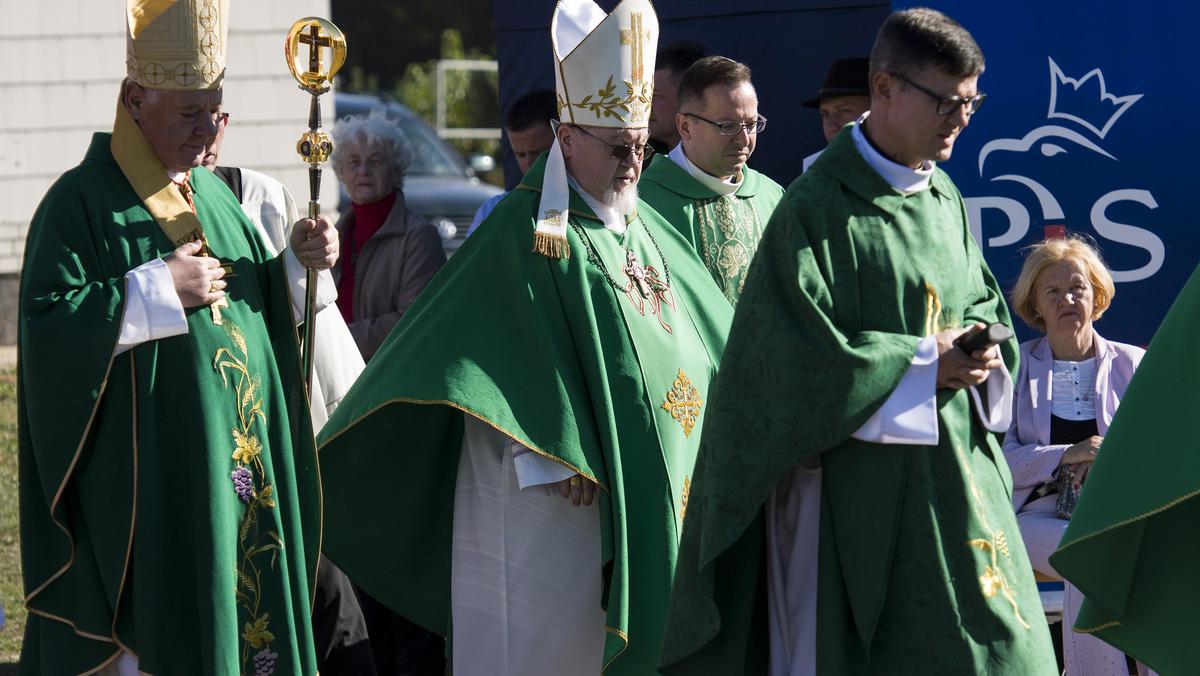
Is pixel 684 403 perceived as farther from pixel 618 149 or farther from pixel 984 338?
pixel 984 338

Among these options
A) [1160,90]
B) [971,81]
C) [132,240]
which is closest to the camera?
[971,81]

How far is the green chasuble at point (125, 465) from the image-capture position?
14.5 feet

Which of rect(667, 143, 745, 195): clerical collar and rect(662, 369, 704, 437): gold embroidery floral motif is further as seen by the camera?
rect(667, 143, 745, 195): clerical collar

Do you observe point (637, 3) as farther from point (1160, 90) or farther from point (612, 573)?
point (1160, 90)

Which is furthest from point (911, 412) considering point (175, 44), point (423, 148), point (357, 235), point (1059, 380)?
point (423, 148)

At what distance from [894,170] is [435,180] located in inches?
470

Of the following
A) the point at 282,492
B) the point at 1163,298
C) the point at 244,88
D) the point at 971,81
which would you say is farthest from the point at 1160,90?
the point at 244,88

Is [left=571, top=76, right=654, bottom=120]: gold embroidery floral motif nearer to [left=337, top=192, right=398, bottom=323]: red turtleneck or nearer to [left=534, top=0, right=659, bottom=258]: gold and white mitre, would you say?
[left=534, top=0, right=659, bottom=258]: gold and white mitre

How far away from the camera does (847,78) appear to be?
664 centimetres

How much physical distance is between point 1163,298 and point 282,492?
381cm

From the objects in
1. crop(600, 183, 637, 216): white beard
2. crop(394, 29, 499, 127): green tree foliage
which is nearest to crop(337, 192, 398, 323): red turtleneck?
crop(600, 183, 637, 216): white beard

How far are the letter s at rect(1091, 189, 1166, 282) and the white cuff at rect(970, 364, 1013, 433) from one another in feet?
9.94

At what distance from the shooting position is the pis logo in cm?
693

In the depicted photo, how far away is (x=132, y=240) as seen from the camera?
4.53 metres
